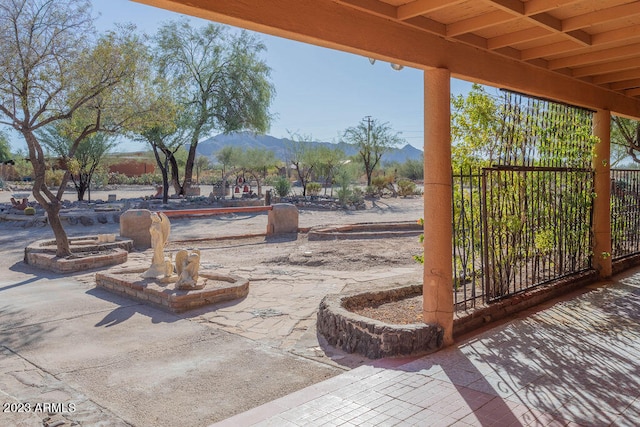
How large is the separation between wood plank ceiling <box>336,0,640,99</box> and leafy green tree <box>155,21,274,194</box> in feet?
72.4

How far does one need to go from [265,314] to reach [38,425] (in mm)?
2970

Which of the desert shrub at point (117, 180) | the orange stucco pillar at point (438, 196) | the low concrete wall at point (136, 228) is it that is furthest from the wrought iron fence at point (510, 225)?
the desert shrub at point (117, 180)

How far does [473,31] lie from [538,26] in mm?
561

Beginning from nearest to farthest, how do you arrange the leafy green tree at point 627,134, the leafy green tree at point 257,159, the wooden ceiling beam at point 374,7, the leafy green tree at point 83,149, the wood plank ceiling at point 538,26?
the wooden ceiling beam at point 374,7 → the wood plank ceiling at point 538,26 → the leafy green tree at point 627,134 → the leafy green tree at point 83,149 → the leafy green tree at point 257,159

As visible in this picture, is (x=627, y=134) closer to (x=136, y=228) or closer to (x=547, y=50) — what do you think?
(x=547, y=50)

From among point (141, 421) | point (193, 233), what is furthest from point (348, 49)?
point (193, 233)

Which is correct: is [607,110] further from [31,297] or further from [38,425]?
[31,297]

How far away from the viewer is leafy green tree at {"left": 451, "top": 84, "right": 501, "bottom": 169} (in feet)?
17.7

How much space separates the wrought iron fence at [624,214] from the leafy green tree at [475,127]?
335 centimetres

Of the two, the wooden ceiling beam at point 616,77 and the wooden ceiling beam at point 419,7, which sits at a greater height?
the wooden ceiling beam at point 419,7

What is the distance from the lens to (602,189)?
22.5 ft

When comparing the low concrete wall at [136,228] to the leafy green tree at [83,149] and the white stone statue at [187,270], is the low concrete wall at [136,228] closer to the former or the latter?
the white stone statue at [187,270]

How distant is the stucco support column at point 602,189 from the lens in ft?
22.5

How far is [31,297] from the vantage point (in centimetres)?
689
